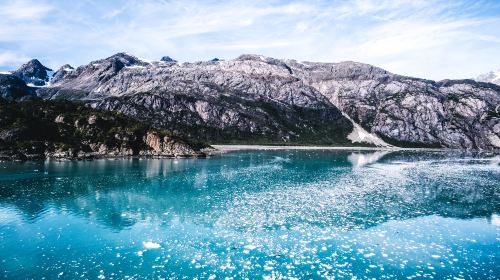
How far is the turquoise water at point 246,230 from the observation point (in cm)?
3494

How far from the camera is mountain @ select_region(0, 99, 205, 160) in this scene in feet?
465

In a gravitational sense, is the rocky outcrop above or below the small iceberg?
above

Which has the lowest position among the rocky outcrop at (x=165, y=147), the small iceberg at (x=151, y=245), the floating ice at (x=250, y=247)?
the floating ice at (x=250, y=247)

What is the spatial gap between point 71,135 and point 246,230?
134597 millimetres

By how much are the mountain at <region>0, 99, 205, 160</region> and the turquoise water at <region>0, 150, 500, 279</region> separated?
59853 mm

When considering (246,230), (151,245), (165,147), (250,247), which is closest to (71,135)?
(165,147)

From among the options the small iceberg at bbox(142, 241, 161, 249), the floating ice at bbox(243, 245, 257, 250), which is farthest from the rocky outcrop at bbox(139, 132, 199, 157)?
the floating ice at bbox(243, 245, 257, 250)

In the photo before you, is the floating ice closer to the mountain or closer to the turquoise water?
the turquoise water

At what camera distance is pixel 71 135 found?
15662cm

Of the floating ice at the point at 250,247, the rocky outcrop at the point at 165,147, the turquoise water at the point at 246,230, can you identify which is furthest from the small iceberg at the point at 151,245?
the rocky outcrop at the point at 165,147

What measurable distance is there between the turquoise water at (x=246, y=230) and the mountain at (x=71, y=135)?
196ft

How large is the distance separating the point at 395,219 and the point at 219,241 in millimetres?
27880

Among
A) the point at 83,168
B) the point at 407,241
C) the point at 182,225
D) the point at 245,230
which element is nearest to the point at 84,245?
the point at 182,225

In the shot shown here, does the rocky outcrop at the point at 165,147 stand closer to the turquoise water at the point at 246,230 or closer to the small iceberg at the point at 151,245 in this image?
the turquoise water at the point at 246,230
